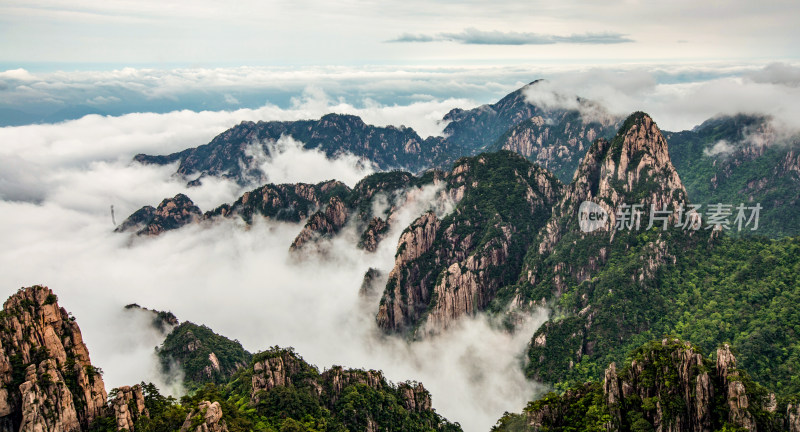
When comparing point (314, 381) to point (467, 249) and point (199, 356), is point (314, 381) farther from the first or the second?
point (467, 249)

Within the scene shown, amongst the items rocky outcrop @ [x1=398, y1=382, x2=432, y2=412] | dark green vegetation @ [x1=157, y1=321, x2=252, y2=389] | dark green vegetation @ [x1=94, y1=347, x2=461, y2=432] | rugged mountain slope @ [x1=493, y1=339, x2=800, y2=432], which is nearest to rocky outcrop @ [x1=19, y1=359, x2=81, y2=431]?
dark green vegetation @ [x1=94, y1=347, x2=461, y2=432]

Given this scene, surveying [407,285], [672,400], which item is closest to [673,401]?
[672,400]

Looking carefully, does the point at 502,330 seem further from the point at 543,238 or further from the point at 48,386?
the point at 48,386

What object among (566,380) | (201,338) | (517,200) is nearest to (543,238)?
(517,200)

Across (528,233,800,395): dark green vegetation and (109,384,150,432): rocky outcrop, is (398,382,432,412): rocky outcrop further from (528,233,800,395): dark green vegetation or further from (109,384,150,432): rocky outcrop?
(109,384,150,432): rocky outcrop

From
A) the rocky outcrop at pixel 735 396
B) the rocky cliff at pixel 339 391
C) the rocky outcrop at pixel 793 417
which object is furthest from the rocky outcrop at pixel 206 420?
the rocky outcrop at pixel 793 417

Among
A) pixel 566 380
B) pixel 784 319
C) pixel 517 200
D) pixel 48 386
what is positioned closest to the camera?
pixel 48 386

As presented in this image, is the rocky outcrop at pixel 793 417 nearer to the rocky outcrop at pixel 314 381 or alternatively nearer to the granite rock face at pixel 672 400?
the granite rock face at pixel 672 400
